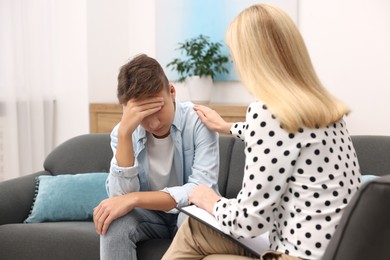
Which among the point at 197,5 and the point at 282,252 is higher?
the point at 197,5

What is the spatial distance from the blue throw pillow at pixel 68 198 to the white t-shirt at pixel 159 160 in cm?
57

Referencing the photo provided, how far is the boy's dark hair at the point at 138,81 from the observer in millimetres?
1962

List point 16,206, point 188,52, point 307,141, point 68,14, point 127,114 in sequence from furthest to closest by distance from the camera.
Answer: point 68,14
point 188,52
point 16,206
point 127,114
point 307,141

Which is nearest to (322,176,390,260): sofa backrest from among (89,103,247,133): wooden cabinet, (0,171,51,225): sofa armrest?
(0,171,51,225): sofa armrest

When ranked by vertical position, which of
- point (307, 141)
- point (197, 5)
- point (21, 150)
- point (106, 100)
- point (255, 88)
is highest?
point (197, 5)

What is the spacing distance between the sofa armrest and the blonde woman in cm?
145

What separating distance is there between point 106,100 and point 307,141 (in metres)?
3.12

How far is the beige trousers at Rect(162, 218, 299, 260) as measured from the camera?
5.03 feet

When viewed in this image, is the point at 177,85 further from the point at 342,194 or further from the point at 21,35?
the point at 342,194

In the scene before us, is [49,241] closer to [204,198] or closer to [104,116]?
[204,198]

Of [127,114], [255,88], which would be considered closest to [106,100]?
[127,114]

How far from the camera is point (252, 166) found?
1.32m

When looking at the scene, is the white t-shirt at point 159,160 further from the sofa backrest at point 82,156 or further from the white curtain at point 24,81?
the white curtain at point 24,81

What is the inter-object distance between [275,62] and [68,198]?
156cm
